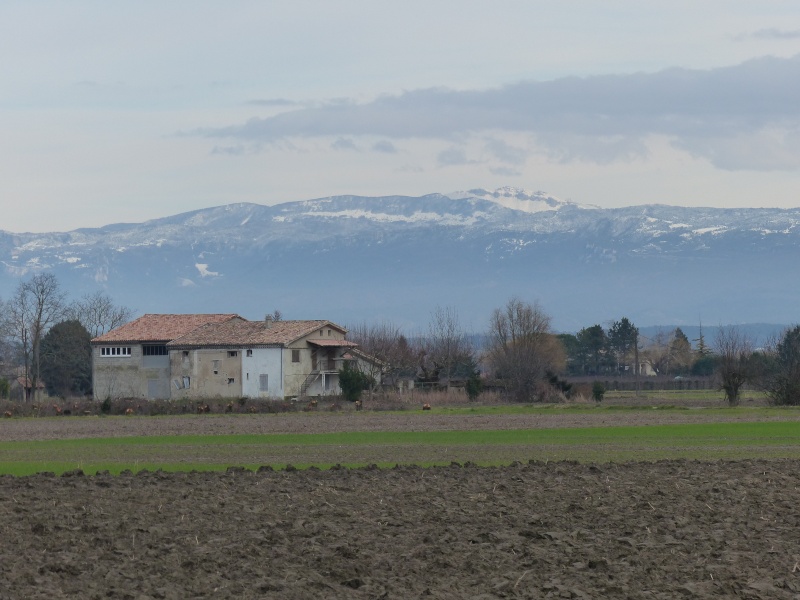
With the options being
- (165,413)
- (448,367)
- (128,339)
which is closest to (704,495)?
(165,413)

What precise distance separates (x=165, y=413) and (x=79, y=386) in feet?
154

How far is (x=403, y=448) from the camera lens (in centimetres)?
Result: 4431

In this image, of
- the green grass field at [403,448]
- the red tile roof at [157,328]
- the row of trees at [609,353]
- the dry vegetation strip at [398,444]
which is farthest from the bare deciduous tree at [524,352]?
the green grass field at [403,448]

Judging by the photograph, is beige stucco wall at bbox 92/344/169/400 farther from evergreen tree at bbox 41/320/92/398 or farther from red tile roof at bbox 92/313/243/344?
evergreen tree at bbox 41/320/92/398

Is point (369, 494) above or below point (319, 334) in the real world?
below

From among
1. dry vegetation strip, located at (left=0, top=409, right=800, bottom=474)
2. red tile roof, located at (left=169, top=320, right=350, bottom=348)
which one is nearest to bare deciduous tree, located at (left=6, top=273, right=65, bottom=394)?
red tile roof, located at (left=169, top=320, right=350, bottom=348)

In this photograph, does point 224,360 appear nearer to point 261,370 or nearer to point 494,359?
point 261,370

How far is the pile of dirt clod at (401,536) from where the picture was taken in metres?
19.4

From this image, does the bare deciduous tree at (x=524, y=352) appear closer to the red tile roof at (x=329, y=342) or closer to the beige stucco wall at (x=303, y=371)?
the red tile roof at (x=329, y=342)

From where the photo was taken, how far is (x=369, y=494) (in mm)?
28344

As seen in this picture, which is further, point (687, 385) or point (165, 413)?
point (687, 385)

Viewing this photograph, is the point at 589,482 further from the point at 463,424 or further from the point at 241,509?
the point at 463,424

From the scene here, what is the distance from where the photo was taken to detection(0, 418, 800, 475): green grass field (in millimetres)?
38844

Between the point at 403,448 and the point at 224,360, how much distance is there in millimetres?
58181
